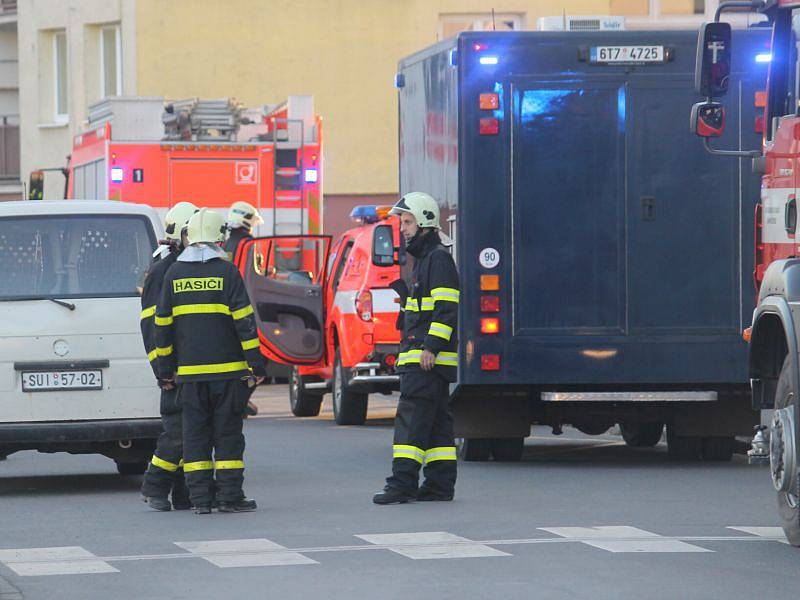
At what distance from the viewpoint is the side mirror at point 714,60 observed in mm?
10930

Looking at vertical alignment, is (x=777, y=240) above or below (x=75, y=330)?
above

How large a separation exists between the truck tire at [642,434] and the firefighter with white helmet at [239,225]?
4782 mm

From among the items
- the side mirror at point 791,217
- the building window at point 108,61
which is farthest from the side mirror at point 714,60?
the building window at point 108,61

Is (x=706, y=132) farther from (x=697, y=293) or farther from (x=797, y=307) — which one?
(x=697, y=293)

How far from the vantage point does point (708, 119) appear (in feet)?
36.6

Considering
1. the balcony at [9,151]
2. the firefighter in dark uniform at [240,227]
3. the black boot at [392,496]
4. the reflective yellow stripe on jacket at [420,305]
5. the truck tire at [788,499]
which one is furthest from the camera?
the balcony at [9,151]

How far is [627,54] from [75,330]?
4.41 meters

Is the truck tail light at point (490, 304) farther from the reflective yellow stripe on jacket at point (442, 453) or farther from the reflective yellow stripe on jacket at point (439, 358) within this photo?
the reflective yellow stripe on jacket at point (442, 453)

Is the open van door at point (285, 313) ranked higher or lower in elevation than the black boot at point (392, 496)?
higher

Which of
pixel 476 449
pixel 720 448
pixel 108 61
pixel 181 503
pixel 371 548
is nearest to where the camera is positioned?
pixel 371 548

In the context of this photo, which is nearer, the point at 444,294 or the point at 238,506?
the point at 238,506

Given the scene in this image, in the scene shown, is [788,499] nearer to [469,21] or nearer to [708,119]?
[708,119]

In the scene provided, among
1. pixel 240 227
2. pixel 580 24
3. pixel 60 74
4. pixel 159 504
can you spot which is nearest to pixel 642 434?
pixel 580 24

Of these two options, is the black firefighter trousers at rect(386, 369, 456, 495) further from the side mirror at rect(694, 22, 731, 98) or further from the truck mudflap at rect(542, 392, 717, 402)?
the side mirror at rect(694, 22, 731, 98)
